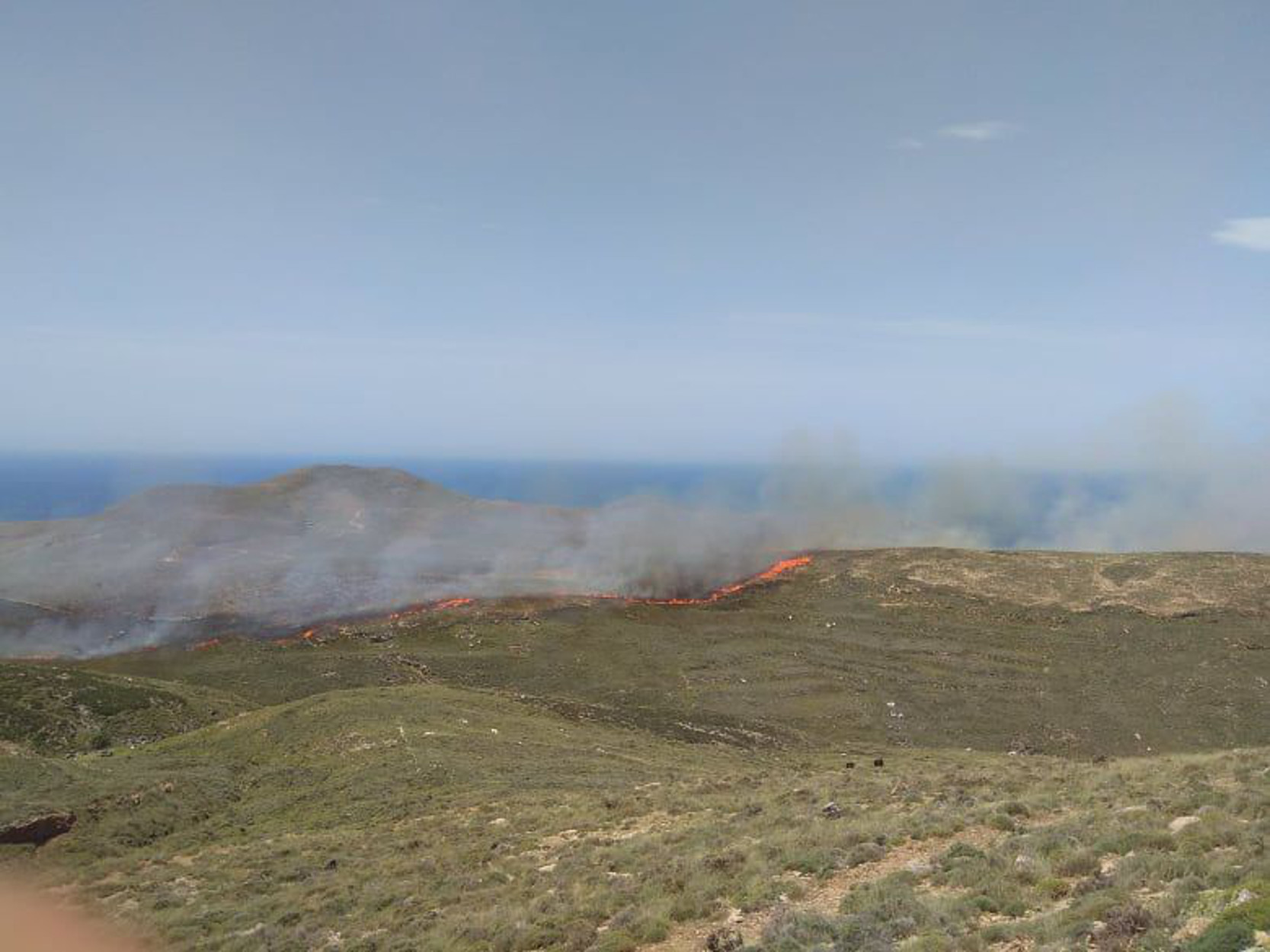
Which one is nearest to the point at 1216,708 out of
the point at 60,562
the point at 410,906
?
the point at 410,906

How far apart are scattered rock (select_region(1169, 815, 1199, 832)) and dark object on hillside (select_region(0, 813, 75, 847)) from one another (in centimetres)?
3091

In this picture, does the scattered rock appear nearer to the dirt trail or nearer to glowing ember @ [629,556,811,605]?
the dirt trail

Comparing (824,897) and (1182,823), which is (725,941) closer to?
(824,897)

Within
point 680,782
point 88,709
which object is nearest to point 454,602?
point 88,709

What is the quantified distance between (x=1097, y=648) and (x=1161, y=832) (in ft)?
167

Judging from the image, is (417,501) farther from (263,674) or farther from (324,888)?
(324,888)

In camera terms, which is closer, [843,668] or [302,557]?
[843,668]

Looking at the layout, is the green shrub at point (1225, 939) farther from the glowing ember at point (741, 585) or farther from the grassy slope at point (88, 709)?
the glowing ember at point (741, 585)

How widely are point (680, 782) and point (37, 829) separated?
21.3m

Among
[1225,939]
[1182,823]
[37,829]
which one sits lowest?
[37,829]

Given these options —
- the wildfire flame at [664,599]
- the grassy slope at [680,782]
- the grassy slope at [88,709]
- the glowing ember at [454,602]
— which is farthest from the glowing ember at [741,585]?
the grassy slope at [88,709]

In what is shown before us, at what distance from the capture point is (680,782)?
29.9 meters

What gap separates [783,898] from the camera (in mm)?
14625

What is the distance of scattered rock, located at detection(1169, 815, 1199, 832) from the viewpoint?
1489cm
